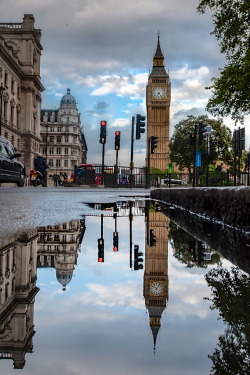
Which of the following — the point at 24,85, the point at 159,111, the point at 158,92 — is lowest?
the point at 24,85

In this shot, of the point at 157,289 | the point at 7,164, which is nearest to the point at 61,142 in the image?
the point at 7,164

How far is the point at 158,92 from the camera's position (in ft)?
410

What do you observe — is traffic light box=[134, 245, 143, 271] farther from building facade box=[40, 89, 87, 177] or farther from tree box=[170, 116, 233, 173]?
building facade box=[40, 89, 87, 177]

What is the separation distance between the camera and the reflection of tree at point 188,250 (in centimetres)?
233

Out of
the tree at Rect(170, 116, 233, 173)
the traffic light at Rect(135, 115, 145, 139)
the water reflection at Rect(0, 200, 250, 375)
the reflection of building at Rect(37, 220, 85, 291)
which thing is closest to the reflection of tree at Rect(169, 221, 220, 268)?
the water reflection at Rect(0, 200, 250, 375)

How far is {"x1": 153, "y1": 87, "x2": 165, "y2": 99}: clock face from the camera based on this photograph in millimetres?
124500

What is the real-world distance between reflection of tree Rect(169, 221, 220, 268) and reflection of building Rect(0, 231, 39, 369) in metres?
0.76

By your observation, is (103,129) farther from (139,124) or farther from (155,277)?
(155,277)

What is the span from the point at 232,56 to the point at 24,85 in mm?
45528

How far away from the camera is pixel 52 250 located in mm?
2539

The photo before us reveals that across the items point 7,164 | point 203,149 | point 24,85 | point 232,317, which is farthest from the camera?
point 24,85

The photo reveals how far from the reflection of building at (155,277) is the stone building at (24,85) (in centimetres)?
5644

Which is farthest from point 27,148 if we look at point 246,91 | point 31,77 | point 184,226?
point 184,226

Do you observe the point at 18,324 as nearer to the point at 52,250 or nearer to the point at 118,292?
the point at 118,292
